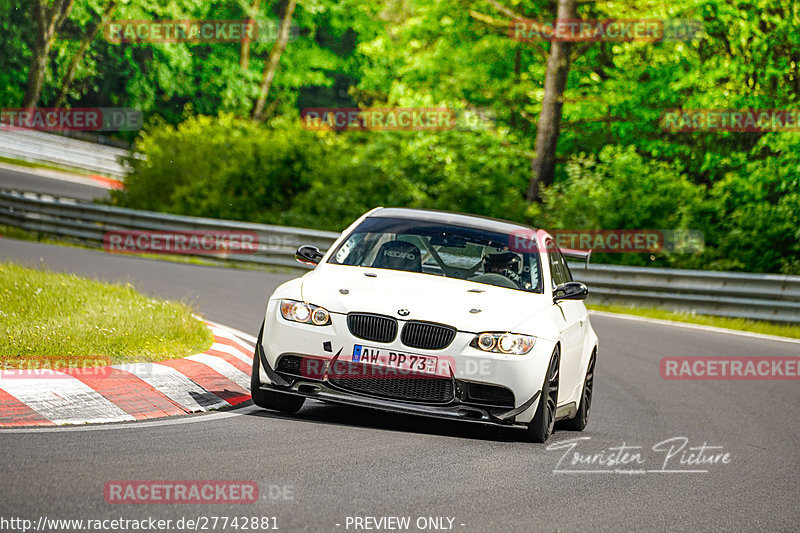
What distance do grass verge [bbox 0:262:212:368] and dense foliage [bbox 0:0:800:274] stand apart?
46.0 feet

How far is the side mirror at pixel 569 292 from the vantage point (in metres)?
9.19

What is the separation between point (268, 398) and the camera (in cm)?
867

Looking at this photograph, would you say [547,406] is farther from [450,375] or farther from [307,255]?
[307,255]

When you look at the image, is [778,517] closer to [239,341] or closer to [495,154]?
[239,341]

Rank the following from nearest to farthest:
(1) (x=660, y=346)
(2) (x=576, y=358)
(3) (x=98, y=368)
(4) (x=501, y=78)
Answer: (3) (x=98, y=368) → (2) (x=576, y=358) → (1) (x=660, y=346) → (4) (x=501, y=78)

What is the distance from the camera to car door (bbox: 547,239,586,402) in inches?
353

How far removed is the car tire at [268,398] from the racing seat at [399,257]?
119cm

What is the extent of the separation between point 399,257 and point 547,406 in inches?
67.1

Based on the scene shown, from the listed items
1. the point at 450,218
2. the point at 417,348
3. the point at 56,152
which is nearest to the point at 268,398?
the point at 417,348

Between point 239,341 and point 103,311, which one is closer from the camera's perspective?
point 103,311

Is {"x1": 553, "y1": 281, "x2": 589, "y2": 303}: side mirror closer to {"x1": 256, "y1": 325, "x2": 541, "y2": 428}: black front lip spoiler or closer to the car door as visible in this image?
the car door

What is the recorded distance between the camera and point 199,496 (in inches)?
233

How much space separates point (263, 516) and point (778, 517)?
316 cm

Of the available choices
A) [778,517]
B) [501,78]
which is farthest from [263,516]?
[501,78]
